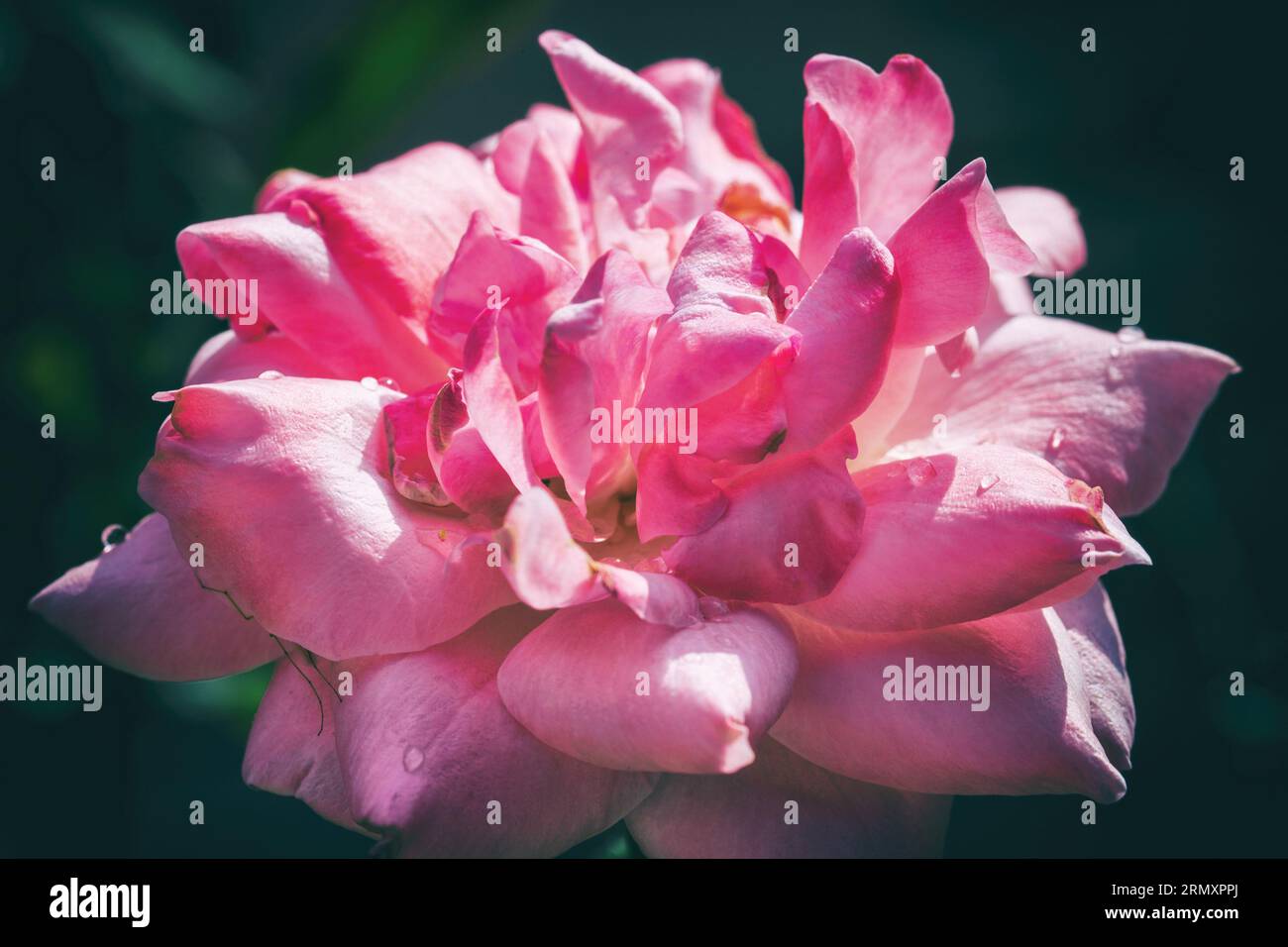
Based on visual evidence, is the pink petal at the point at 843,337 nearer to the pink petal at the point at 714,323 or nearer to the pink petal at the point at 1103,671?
the pink petal at the point at 714,323

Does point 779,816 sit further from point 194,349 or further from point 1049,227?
point 194,349

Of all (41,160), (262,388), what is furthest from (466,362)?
A: (41,160)

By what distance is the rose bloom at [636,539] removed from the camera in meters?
0.32

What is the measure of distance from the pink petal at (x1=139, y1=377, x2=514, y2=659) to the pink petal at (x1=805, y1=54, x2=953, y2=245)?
0.22m

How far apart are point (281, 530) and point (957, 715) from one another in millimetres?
219

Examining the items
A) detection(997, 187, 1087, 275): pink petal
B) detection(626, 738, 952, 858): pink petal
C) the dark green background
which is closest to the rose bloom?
detection(626, 738, 952, 858): pink petal

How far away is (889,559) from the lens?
0.33m

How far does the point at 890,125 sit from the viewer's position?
1.34 feet

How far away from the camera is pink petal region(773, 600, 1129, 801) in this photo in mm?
334

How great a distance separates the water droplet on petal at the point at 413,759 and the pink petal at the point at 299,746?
33 millimetres

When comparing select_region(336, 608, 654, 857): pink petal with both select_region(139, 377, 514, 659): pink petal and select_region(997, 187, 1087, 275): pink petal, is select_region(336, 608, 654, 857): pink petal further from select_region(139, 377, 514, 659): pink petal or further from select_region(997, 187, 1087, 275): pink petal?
select_region(997, 187, 1087, 275): pink petal

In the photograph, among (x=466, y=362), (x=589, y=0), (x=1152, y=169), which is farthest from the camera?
(x=589, y=0)

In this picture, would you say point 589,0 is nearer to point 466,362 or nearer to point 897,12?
point 897,12
